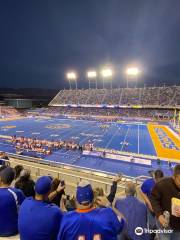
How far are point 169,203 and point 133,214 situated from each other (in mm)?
579

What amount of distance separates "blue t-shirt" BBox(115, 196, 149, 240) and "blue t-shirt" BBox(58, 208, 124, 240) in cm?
99

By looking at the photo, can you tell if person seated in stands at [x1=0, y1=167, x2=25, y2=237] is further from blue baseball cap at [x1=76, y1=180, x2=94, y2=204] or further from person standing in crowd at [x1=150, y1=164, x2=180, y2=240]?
person standing in crowd at [x1=150, y1=164, x2=180, y2=240]

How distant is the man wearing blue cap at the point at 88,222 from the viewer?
6.99 ft

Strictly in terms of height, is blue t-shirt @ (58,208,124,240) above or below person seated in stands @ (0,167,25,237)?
above

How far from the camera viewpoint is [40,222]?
2.45 meters

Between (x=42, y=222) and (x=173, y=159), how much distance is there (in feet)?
74.3

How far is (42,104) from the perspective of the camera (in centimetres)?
10694

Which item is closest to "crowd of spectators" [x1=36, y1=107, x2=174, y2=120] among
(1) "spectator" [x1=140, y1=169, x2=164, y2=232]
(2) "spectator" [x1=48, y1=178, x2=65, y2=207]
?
(1) "spectator" [x1=140, y1=169, x2=164, y2=232]

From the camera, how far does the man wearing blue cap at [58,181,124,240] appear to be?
2131mm

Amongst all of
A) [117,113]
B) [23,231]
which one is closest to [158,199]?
[23,231]

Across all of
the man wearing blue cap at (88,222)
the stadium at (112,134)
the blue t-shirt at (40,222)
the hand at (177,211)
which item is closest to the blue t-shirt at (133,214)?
the hand at (177,211)

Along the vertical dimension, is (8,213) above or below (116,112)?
above

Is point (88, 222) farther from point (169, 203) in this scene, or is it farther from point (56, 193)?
point (56, 193)

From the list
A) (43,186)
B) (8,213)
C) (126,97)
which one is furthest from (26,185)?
(126,97)
